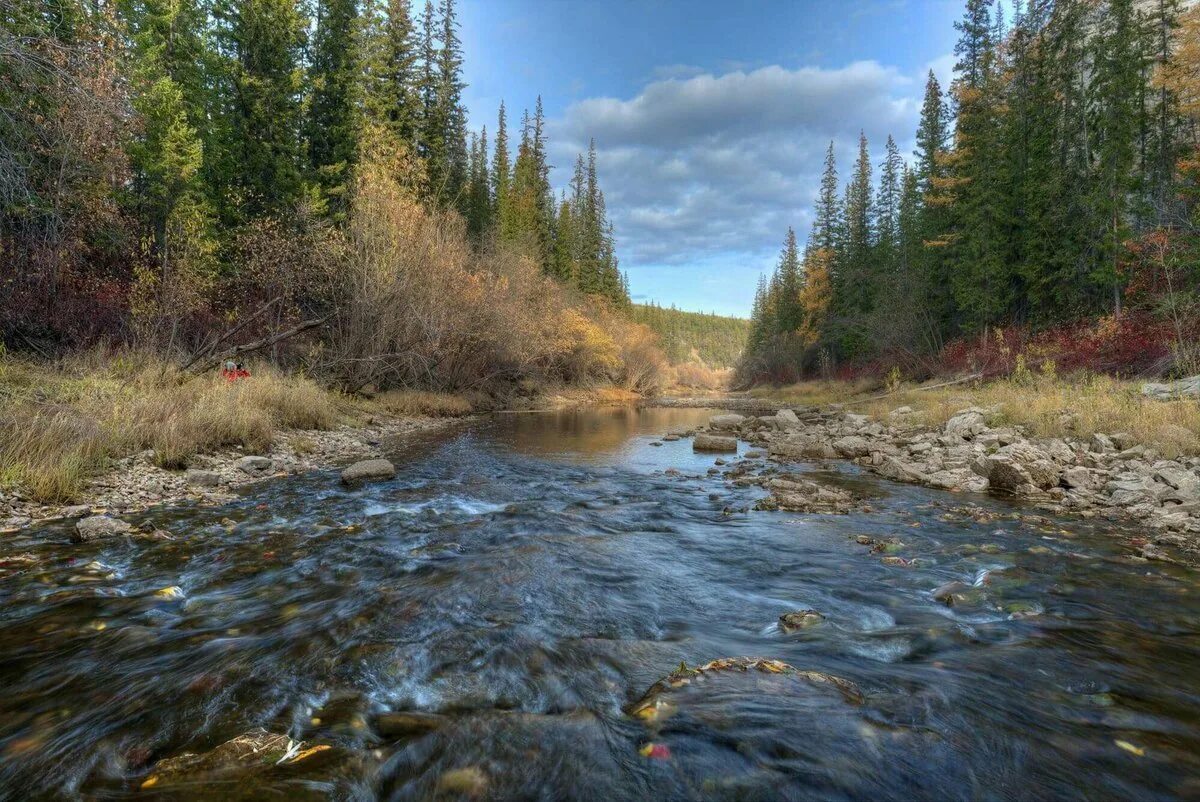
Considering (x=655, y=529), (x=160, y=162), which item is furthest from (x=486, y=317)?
(x=655, y=529)

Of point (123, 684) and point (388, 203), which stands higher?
point (388, 203)

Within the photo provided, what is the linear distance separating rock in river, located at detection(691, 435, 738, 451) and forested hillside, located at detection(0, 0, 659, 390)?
1044 cm

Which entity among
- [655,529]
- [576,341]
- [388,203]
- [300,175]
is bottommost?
[655,529]

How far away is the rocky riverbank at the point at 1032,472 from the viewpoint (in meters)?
7.33

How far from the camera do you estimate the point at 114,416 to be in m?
8.85

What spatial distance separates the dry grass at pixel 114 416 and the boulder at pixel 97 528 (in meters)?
1.42

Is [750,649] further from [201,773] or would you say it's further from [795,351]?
[795,351]

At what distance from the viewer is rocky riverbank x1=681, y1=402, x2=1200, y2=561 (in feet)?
24.1

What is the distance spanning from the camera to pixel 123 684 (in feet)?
11.2

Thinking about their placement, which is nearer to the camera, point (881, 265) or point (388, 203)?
point (388, 203)

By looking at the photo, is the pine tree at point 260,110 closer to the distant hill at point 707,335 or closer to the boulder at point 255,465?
the boulder at point 255,465

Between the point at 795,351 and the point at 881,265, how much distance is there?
12.3 meters

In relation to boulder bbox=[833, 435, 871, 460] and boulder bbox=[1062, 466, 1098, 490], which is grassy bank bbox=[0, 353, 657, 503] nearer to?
boulder bbox=[833, 435, 871, 460]

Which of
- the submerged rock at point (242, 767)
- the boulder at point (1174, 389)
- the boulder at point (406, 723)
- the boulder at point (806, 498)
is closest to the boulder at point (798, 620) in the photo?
the boulder at point (406, 723)
